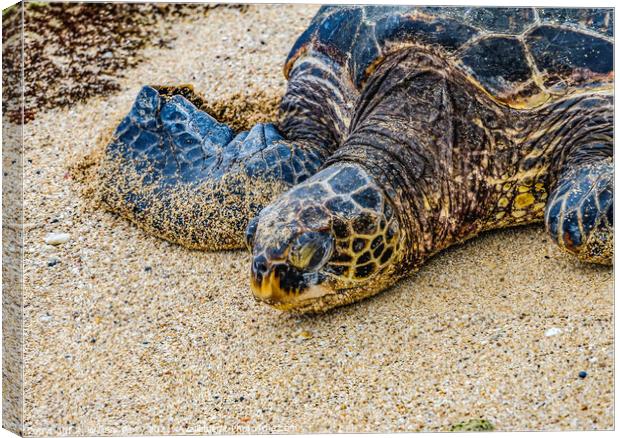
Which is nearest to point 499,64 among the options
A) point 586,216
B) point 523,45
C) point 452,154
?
point 523,45

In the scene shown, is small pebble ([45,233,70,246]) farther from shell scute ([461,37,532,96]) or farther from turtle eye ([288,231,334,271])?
shell scute ([461,37,532,96])

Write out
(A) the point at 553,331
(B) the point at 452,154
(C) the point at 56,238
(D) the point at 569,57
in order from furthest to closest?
(C) the point at 56,238 → (B) the point at 452,154 → (D) the point at 569,57 → (A) the point at 553,331

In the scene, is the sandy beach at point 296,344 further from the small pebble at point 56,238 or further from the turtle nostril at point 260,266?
the turtle nostril at point 260,266

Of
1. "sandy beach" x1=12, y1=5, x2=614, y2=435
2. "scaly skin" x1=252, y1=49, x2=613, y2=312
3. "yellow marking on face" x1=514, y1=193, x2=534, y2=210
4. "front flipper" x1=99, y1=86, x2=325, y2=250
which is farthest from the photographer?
"front flipper" x1=99, y1=86, x2=325, y2=250

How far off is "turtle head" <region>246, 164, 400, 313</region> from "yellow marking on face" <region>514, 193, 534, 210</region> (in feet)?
1.83

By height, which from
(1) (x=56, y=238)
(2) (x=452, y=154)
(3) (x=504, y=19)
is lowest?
(1) (x=56, y=238)

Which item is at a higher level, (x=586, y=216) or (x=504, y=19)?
(x=504, y=19)

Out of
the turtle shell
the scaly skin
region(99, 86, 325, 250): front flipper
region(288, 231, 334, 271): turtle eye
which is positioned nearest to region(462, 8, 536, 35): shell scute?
the turtle shell

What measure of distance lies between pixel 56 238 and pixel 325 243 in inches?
48.6

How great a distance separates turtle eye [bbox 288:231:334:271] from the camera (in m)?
2.67

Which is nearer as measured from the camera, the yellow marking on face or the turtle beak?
the turtle beak

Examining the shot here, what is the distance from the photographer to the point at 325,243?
2697 mm

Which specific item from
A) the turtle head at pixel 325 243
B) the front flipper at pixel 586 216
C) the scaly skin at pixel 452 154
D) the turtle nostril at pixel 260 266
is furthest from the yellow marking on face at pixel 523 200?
the turtle nostril at pixel 260 266

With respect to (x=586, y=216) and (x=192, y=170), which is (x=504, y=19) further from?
(x=192, y=170)
